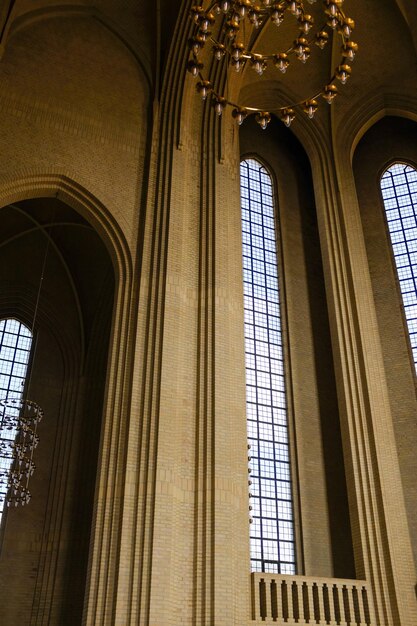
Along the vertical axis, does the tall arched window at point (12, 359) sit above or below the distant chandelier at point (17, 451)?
above

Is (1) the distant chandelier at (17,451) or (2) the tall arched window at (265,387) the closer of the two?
(1) the distant chandelier at (17,451)

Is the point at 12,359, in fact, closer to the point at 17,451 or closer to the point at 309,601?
the point at 17,451

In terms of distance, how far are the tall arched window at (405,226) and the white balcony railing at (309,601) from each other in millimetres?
6083

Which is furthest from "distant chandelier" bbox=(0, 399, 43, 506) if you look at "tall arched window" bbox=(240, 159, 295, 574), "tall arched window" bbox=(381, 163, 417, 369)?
"tall arched window" bbox=(381, 163, 417, 369)

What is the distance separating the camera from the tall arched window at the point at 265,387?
13.8m

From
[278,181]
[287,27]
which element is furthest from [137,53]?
[278,181]

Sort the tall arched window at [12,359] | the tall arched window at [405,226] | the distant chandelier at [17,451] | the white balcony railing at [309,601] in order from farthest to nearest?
the tall arched window at [12,359] → the tall arched window at [405,226] → the distant chandelier at [17,451] → the white balcony railing at [309,601]

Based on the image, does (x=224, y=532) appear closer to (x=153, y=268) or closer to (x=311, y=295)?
(x=153, y=268)

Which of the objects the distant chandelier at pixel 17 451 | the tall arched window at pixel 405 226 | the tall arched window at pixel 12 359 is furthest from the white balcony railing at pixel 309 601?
the tall arched window at pixel 12 359

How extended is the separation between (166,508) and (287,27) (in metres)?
12.7

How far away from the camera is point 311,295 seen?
56.9ft

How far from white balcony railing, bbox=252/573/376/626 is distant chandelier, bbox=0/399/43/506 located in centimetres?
529

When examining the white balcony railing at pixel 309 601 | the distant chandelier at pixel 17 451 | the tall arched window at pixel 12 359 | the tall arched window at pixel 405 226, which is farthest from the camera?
the tall arched window at pixel 12 359

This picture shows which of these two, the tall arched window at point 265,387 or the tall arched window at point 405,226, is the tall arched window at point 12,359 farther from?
the tall arched window at point 405,226
